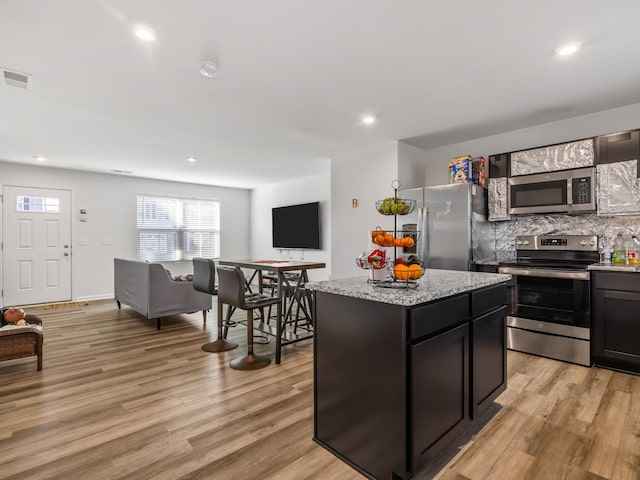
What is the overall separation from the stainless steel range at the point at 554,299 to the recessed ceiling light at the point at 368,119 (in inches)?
80.4

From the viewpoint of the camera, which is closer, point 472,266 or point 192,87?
point 192,87

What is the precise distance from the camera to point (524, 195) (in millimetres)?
3615

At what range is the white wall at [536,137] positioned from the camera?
3.35 meters

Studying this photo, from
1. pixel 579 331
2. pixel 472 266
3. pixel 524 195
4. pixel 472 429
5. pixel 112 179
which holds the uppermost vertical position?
pixel 112 179

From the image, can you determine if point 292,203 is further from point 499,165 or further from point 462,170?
point 499,165

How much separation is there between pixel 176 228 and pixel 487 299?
687 centimetres

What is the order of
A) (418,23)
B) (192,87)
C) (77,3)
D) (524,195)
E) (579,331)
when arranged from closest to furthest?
(77,3)
(418,23)
(192,87)
(579,331)
(524,195)

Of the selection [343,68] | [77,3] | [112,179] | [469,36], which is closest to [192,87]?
[77,3]

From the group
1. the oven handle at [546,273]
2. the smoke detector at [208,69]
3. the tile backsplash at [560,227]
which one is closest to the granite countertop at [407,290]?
the oven handle at [546,273]

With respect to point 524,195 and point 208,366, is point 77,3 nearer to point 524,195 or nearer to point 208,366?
point 208,366

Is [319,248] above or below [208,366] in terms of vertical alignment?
above

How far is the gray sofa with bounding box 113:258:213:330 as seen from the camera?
4328mm

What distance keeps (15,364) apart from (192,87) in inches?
119

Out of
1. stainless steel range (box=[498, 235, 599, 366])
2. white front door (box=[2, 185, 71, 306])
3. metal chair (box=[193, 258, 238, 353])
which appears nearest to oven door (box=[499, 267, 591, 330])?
stainless steel range (box=[498, 235, 599, 366])
